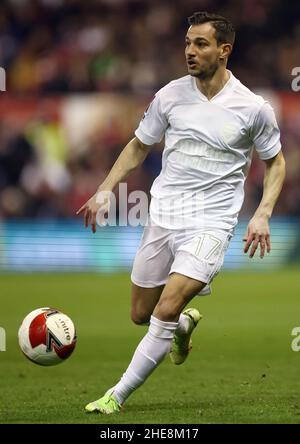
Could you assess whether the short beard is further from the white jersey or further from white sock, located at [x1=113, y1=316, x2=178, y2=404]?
white sock, located at [x1=113, y1=316, x2=178, y2=404]

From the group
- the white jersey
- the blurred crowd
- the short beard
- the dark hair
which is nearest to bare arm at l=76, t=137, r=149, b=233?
the white jersey

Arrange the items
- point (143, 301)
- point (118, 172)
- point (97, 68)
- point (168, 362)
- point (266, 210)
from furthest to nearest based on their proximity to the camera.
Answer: point (97, 68)
point (168, 362)
point (143, 301)
point (118, 172)
point (266, 210)

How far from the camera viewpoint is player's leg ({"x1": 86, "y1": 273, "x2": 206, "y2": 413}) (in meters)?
6.54

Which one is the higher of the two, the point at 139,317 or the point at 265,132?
the point at 265,132

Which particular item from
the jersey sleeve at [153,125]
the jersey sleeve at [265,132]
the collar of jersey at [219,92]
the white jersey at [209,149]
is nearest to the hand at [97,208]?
the white jersey at [209,149]

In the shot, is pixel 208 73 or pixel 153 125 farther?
pixel 153 125

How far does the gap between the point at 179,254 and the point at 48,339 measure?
1.05m

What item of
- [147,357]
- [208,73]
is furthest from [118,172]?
[147,357]

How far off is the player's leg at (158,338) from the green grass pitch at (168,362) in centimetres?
14

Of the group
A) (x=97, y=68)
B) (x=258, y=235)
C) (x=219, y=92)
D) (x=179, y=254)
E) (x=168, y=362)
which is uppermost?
(x=219, y=92)

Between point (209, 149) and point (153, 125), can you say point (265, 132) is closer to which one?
point (209, 149)

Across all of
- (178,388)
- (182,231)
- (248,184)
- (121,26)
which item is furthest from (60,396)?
(121,26)

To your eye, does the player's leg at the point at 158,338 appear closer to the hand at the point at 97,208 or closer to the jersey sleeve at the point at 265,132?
the hand at the point at 97,208

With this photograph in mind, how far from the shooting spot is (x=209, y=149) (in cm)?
692
